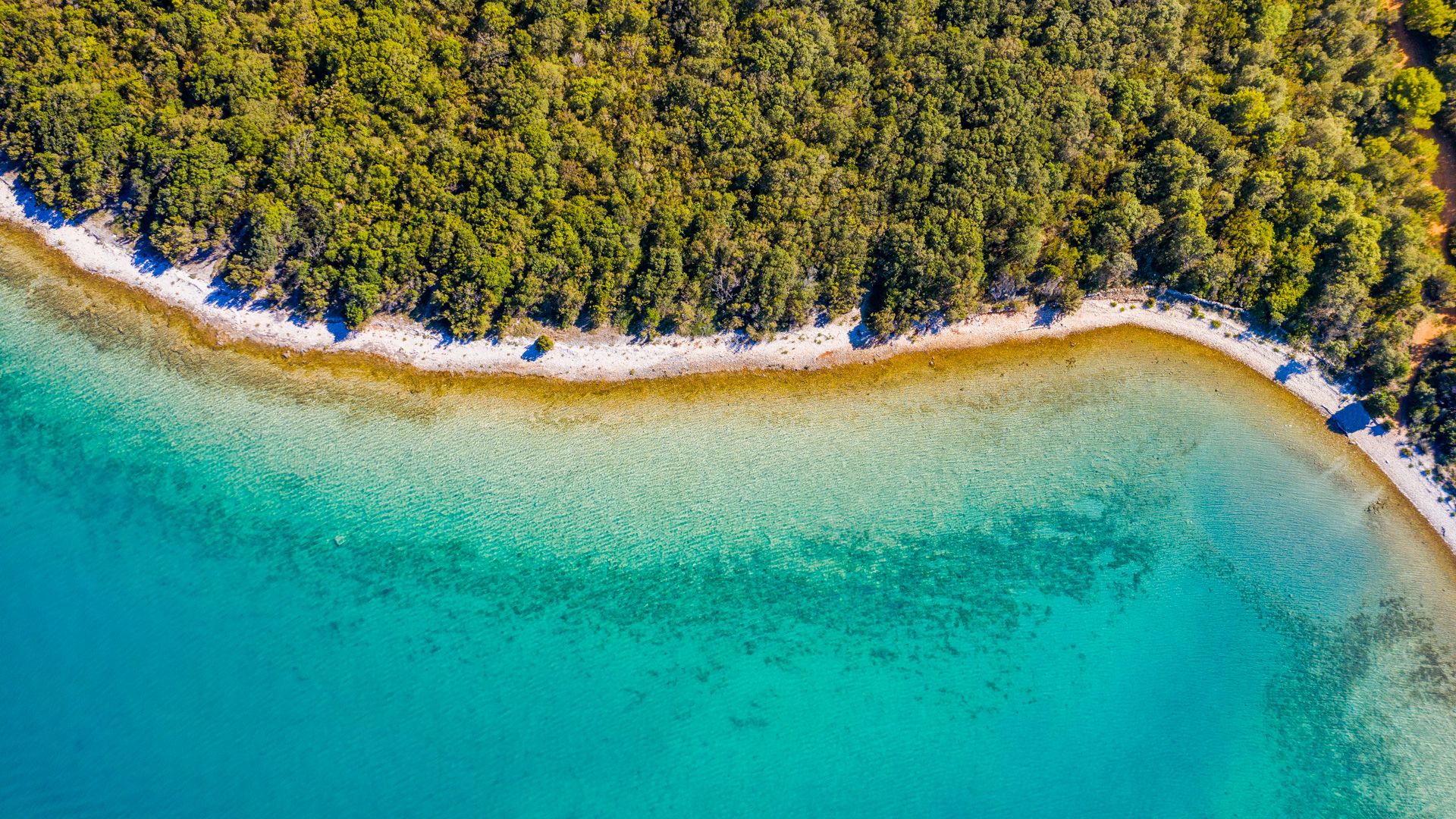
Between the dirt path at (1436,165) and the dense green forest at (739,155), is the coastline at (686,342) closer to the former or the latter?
the dense green forest at (739,155)

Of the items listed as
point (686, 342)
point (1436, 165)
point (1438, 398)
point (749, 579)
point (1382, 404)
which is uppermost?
point (1436, 165)

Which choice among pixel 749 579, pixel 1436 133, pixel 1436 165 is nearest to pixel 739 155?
pixel 749 579

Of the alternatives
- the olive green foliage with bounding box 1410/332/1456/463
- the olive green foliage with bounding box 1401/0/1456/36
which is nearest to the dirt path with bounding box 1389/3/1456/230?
the olive green foliage with bounding box 1401/0/1456/36

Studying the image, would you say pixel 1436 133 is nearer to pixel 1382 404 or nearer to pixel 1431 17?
pixel 1431 17

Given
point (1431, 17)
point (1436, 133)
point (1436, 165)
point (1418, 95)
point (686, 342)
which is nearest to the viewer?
point (1418, 95)

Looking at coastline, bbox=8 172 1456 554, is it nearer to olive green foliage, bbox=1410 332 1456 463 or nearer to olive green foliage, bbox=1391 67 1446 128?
olive green foliage, bbox=1410 332 1456 463

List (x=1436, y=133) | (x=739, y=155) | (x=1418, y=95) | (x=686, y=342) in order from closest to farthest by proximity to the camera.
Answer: (x=739, y=155), (x=1418, y=95), (x=686, y=342), (x=1436, y=133)
